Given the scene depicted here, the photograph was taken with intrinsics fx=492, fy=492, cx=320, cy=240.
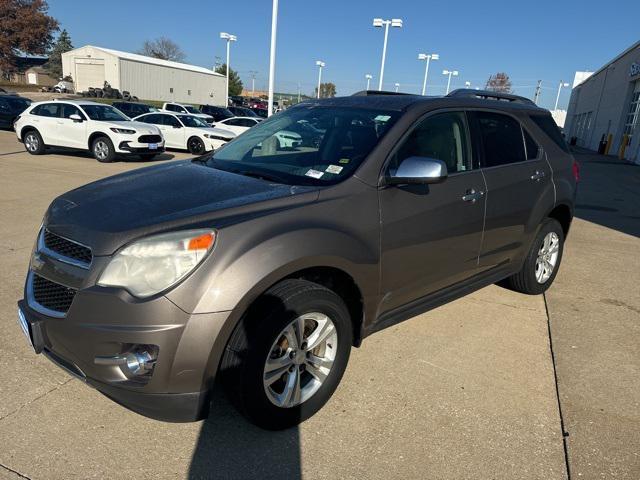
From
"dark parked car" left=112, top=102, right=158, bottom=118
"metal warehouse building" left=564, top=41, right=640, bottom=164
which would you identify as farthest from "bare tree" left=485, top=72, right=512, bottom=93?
"dark parked car" left=112, top=102, right=158, bottom=118

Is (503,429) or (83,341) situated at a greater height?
(83,341)

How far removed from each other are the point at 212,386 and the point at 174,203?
975 millimetres

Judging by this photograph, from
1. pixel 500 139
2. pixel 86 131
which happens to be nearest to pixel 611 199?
pixel 500 139

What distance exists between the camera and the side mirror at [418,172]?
2.86 metres

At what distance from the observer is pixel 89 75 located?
212 feet

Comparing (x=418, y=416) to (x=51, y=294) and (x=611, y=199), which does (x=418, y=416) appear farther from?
(x=611, y=199)

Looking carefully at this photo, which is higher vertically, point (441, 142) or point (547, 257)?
point (441, 142)

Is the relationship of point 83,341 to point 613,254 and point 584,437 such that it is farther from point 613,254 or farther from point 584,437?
point 613,254

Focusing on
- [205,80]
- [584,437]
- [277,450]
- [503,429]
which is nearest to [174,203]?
[277,450]

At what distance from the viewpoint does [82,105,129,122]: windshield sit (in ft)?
45.8

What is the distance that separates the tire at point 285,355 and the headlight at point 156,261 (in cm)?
39

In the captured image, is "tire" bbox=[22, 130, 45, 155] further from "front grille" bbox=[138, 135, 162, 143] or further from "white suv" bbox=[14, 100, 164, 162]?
"front grille" bbox=[138, 135, 162, 143]

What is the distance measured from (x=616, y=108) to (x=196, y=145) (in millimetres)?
27132

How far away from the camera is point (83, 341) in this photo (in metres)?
2.27
